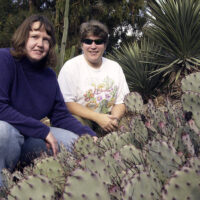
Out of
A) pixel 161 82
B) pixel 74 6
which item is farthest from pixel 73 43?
pixel 161 82

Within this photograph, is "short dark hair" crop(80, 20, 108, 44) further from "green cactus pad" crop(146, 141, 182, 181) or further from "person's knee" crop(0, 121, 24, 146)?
"green cactus pad" crop(146, 141, 182, 181)

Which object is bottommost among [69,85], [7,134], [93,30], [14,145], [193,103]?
[14,145]

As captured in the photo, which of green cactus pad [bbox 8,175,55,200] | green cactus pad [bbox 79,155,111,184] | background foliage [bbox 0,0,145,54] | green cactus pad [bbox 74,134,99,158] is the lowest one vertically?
green cactus pad [bbox 74,134,99,158]

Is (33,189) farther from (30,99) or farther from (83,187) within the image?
(30,99)

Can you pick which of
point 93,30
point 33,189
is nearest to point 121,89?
point 93,30

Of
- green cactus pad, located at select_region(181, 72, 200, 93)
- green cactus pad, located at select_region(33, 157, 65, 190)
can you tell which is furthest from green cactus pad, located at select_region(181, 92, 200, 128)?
green cactus pad, located at select_region(33, 157, 65, 190)

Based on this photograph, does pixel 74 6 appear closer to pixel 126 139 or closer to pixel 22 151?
pixel 22 151

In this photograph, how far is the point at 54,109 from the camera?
9.61 ft

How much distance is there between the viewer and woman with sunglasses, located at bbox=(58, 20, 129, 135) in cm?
322

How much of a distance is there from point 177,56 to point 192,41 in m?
0.43

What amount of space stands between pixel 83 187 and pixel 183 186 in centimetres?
31

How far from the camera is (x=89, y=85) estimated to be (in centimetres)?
326

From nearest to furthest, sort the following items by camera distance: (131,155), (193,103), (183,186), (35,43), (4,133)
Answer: (183,186) < (131,155) < (193,103) < (4,133) < (35,43)

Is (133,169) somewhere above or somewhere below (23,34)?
below
